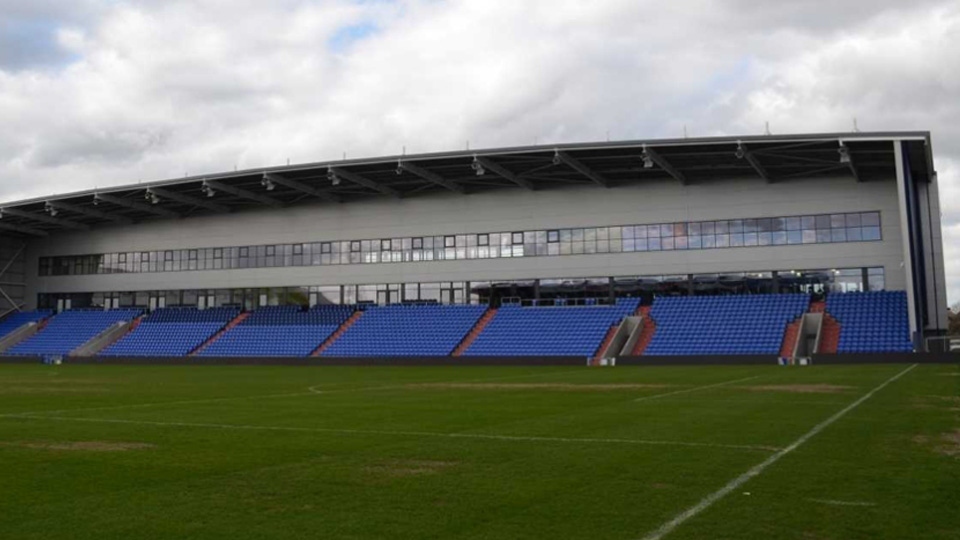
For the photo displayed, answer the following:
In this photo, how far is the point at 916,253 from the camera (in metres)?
42.9

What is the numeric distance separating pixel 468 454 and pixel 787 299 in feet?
135

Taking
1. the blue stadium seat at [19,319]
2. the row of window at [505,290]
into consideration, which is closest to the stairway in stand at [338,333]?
the row of window at [505,290]

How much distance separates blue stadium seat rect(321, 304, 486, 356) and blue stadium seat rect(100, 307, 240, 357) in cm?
1196

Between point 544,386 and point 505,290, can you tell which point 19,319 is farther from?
point 544,386

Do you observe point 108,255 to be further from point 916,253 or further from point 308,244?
point 916,253

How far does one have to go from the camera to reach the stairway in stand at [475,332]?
5062 cm

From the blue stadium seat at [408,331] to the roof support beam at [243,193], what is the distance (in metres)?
11.4

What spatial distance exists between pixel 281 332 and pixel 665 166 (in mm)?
29151

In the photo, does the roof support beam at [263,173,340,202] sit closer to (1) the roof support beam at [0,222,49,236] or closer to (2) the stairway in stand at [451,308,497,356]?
(2) the stairway in stand at [451,308,497,356]

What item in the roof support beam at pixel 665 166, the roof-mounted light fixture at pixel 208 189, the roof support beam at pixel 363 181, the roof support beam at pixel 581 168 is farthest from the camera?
the roof-mounted light fixture at pixel 208 189

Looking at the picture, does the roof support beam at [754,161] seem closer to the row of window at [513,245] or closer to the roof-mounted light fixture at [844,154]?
the row of window at [513,245]

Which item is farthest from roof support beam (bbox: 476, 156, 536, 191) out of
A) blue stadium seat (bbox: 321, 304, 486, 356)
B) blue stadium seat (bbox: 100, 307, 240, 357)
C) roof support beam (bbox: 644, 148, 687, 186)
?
blue stadium seat (bbox: 100, 307, 240, 357)

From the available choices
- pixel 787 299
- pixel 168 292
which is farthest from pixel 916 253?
pixel 168 292

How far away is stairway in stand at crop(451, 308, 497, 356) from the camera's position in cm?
5062
